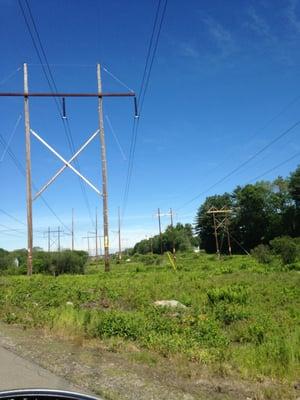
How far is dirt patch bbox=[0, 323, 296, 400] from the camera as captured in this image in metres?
6.50

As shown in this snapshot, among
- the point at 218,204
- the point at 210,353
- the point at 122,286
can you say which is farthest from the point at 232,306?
the point at 218,204

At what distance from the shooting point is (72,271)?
48.7 metres

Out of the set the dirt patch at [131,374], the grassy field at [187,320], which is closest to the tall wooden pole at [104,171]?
the grassy field at [187,320]

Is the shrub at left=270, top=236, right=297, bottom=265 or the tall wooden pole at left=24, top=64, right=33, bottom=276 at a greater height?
the tall wooden pole at left=24, top=64, right=33, bottom=276

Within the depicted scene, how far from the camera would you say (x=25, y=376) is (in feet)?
23.7

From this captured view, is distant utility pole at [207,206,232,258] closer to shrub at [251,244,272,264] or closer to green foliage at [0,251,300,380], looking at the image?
shrub at [251,244,272,264]

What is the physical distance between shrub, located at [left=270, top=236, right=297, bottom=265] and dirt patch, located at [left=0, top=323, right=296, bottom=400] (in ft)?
109

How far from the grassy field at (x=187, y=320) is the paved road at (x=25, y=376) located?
175 centimetres

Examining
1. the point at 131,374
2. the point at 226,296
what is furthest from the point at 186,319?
the point at 226,296

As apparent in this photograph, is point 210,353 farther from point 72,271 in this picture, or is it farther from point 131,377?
point 72,271

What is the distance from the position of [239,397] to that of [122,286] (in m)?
13.6

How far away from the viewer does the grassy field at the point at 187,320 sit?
8.51 meters

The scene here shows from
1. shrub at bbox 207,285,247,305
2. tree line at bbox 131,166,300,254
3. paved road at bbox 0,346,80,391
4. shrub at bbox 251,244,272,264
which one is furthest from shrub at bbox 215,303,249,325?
tree line at bbox 131,166,300,254

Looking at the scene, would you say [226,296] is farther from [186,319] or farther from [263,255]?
[263,255]
